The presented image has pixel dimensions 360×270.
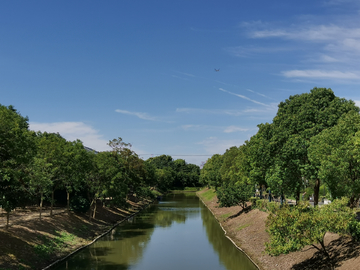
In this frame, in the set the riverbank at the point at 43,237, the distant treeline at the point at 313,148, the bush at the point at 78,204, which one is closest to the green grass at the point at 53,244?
the riverbank at the point at 43,237

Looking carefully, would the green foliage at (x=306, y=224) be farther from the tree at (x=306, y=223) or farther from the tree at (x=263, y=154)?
the tree at (x=263, y=154)

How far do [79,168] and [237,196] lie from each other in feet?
91.3

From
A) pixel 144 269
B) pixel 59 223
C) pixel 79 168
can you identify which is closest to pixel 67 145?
pixel 79 168

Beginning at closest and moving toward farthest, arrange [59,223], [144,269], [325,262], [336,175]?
[325,262], [336,175], [144,269], [59,223]

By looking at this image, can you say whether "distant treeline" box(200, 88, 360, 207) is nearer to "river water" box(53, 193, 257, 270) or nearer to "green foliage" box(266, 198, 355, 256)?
"green foliage" box(266, 198, 355, 256)

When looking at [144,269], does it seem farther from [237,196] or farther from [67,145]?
[237,196]

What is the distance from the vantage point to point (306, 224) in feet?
72.5

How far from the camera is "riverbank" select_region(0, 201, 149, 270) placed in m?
28.7

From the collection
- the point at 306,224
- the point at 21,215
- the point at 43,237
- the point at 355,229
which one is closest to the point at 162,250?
the point at 43,237

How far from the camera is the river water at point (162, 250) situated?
33469 millimetres

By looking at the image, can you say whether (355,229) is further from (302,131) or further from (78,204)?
(78,204)

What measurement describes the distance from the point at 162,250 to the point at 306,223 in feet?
73.8

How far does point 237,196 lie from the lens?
58.0 meters

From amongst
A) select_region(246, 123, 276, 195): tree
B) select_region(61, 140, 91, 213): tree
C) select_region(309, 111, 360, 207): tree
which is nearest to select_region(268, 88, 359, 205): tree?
select_region(246, 123, 276, 195): tree
